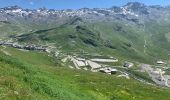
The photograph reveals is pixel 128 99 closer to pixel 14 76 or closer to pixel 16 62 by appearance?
pixel 16 62

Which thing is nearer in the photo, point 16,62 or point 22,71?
point 22,71

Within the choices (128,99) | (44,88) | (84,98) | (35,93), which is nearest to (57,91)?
(44,88)

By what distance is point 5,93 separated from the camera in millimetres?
27766

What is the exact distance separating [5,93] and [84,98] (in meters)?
14.7

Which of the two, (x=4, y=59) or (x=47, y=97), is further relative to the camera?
(x=4, y=59)

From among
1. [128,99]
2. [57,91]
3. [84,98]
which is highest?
[57,91]

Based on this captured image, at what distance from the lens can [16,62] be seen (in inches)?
1647

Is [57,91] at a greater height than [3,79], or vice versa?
[3,79]

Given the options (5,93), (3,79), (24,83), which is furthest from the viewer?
(24,83)

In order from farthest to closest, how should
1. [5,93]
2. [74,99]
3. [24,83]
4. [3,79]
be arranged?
[74,99], [24,83], [3,79], [5,93]

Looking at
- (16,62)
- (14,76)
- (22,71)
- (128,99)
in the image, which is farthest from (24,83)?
(128,99)

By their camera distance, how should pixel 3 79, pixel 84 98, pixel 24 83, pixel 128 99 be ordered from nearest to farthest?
pixel 3 79 → pixel 24 83 → pixel 84 98 → pixel 128 99

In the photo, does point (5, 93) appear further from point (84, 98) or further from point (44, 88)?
point (84, 98)

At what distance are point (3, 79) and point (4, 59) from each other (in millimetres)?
11520
